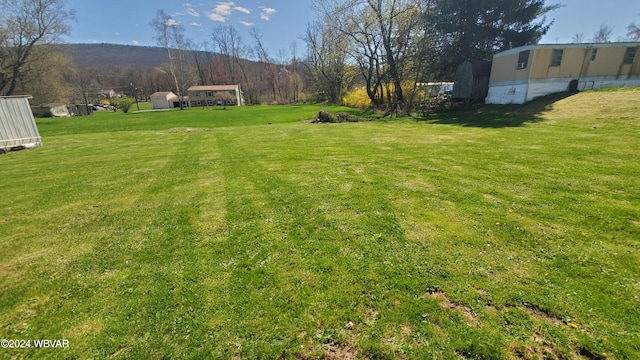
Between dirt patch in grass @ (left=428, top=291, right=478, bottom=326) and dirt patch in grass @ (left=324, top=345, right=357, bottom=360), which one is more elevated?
dirt patch in grass @ (left=428, top=291, right=478, bottom=326)

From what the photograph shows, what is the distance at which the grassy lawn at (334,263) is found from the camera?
209 cm

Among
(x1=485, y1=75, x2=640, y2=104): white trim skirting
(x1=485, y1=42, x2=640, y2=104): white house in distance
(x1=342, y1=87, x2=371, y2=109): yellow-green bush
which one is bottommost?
(x1=342, y1=87, x2=371, y2=109): yellow-green bush

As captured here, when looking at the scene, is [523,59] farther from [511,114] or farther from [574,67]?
[511,114]

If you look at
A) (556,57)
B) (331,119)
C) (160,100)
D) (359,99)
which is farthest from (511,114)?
(160,100)

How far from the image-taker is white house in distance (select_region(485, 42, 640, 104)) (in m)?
16.9

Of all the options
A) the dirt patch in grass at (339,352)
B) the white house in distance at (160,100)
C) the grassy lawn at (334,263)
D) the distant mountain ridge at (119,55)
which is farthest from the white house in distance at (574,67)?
the distant mountain ridge at (119,55)

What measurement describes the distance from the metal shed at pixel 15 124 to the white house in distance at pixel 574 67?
26.1m

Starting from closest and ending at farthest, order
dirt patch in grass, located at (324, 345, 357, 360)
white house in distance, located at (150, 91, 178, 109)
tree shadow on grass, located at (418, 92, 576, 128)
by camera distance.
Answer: dirt patch in grass, located at (324, 345, 357, 360), tree shadow on grass, located at (418, 92, 576, 128), white house in distance, located at (150, 91, 178, 109)

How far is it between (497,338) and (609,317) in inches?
37.7

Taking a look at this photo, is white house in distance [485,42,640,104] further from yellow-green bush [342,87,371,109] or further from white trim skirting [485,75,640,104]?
yellow-green bush [342,87,371,109]

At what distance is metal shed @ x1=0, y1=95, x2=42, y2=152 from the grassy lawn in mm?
7484

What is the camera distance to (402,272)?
2.78 m

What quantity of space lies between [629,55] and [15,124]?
3316cm

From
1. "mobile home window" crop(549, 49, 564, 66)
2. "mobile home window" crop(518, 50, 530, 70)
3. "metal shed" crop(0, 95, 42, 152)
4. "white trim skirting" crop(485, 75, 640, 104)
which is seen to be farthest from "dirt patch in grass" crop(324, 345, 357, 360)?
"mobile home window" crop(549, 49, 564, 66)
